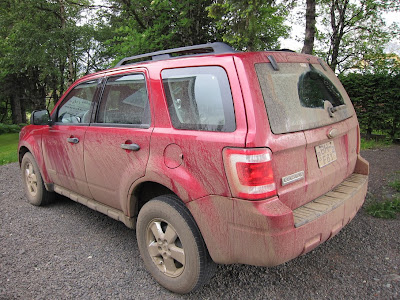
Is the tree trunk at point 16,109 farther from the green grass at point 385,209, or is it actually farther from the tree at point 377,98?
the green grass at point 385,209

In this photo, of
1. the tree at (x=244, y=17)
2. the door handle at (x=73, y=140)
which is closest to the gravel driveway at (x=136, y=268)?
the door handle at (x=73, y=140)

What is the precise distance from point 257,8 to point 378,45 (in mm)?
Result: 12920

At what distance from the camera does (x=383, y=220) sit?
3738 millimetres

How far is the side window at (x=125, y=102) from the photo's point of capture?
9.29 feet

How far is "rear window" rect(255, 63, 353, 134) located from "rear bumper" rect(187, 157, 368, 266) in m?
0.55

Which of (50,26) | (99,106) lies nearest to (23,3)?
(50,26)

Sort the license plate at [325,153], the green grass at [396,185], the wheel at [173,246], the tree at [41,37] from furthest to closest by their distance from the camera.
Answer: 1. the tree at [41,37]
2. the green grass at [396,185]
3. the license plate at [325,153]
4. the wheel at [173,246]

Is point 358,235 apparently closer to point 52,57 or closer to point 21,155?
point 21,155

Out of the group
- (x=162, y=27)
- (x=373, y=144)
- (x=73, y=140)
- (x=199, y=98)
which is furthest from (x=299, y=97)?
(x=162, y=27)

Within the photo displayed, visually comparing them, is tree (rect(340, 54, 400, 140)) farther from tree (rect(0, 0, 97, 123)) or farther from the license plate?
tree (rect(0, 0, 97, 123))

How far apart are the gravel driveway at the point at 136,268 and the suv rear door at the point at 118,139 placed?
1.92 ft

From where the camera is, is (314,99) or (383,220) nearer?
(314,99)

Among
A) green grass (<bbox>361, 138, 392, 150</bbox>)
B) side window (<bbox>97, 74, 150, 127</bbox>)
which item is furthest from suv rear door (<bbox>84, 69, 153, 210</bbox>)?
green grass (<bbox>361, 138, 392, 150</bbox>)

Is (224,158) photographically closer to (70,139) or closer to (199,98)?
(199,98)
